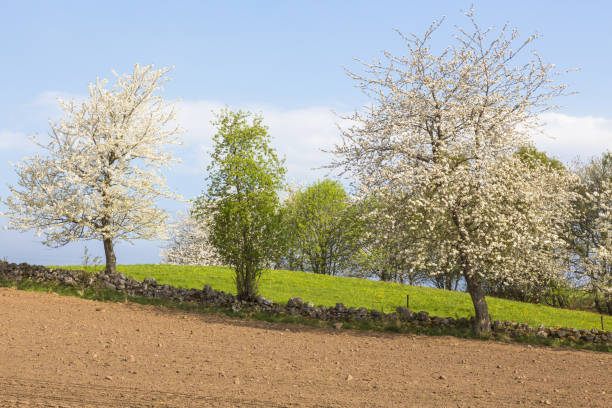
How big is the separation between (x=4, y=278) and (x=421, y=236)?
17.5m

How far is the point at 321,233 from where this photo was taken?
3700cm

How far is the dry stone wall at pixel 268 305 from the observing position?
1727 cm

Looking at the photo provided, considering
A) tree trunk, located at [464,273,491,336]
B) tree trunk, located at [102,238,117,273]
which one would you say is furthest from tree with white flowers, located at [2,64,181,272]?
tree trunk, located at [464,273,491,336]

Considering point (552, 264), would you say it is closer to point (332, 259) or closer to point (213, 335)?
point (213, 335)

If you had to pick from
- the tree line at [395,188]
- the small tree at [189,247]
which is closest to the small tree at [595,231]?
the tree line at [395,188]

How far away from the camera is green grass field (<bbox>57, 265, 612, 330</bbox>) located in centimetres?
2127

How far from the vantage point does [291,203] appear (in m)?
39.5

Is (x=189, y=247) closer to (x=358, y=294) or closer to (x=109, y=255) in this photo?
(x=109, y=255)

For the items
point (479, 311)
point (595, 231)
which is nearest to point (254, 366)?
point (479, 311)

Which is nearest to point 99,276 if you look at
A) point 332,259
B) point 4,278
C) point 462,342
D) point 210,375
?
point 4,278

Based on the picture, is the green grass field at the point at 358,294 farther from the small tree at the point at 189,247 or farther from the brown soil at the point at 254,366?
the small tree at the point at 189,247

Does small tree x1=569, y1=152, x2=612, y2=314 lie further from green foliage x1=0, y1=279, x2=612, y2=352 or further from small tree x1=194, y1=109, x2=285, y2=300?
small tree x1=194, y1=109, x2=285, y2=300

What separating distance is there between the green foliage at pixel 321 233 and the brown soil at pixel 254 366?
20110 millimetres

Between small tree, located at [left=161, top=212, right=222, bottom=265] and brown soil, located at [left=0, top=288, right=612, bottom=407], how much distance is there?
23246mm
